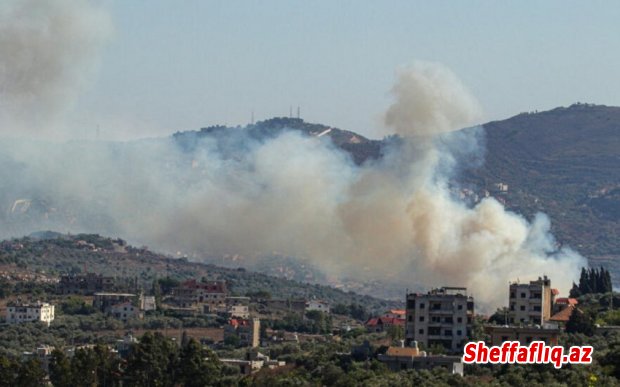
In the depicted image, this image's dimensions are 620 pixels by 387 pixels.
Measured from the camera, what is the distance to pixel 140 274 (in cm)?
18938

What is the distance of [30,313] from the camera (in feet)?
432

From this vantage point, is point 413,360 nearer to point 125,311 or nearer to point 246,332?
point 246,332

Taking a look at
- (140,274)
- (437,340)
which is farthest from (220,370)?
(140,274)

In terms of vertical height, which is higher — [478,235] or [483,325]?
[478,235]

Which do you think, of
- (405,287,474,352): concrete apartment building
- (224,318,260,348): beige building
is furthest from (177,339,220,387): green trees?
(224,318,260,348): beige building

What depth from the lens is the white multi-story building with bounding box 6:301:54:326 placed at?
430 feet

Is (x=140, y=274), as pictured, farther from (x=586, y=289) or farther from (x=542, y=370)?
(x=542, y=370)

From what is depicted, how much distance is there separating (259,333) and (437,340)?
37.2 meters

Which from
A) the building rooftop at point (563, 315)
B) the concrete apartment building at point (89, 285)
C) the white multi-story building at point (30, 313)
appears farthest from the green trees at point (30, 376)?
the concrete apartment building at point (89, 285)

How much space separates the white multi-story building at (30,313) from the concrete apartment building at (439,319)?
150ft

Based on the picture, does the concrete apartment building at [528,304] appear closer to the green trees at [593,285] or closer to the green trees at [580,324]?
the green trees at [580,324]

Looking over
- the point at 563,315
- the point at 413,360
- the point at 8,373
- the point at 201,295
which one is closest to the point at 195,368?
the point at 8,373

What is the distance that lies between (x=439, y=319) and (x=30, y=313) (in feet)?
163

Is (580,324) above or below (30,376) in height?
above
